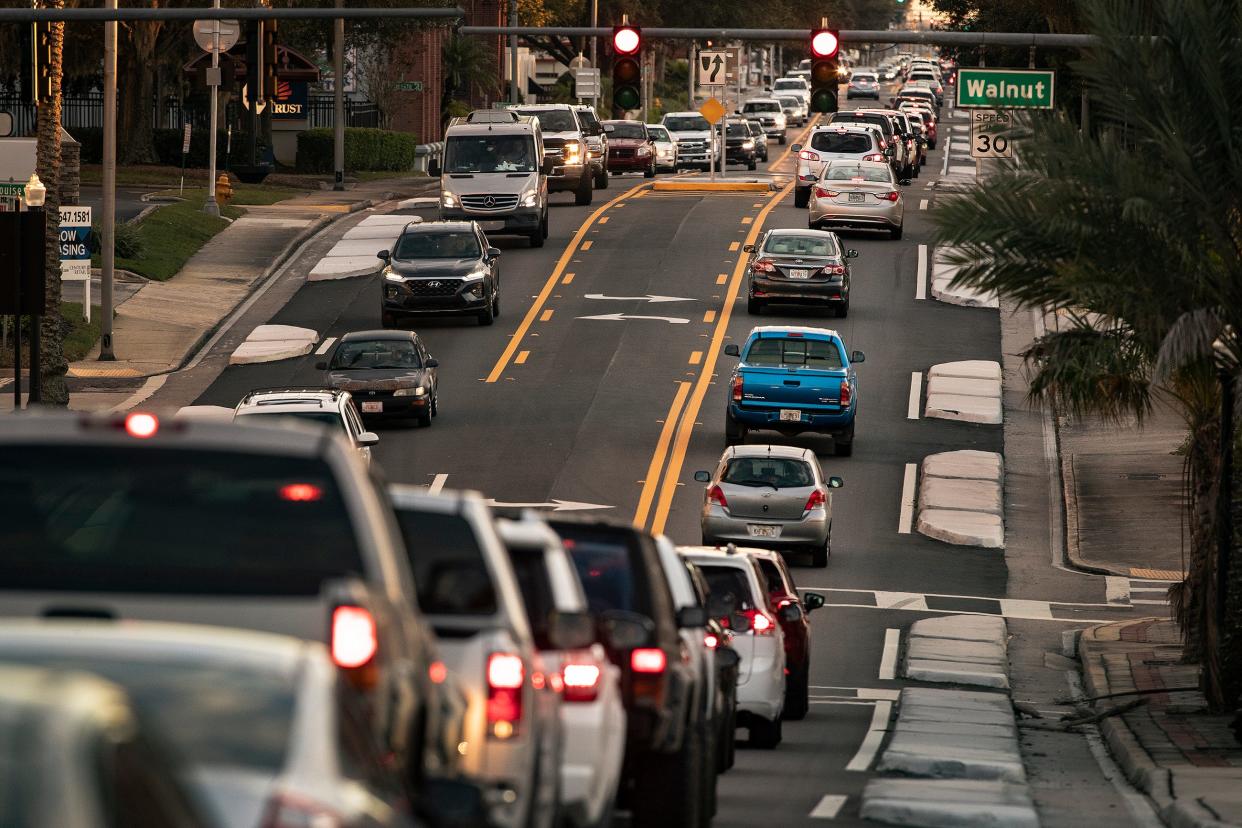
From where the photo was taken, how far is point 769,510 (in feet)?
97.5

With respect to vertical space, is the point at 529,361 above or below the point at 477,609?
below

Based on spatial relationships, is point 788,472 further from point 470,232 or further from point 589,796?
point 589,796

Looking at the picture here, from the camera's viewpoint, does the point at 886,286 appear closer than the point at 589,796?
No

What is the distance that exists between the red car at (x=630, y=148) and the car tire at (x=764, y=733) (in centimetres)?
5360

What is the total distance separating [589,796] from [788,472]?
20.4 m

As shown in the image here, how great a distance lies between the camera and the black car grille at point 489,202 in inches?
1946

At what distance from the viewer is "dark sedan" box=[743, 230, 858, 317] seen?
43188 millimetres

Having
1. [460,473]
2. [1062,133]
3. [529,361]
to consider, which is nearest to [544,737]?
[1062,133]

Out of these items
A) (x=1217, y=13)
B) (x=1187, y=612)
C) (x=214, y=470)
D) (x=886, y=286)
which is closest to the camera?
(x=214, y=470)

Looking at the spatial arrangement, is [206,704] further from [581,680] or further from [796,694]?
[796,694]

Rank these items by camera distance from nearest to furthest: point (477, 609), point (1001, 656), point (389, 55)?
point (477, 609) → point (1001, 656) → point (389, 55)

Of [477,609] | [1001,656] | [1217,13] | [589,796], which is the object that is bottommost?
[1001,656]

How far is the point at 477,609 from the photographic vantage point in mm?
8836

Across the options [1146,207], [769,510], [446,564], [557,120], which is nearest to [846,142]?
[557,120]
